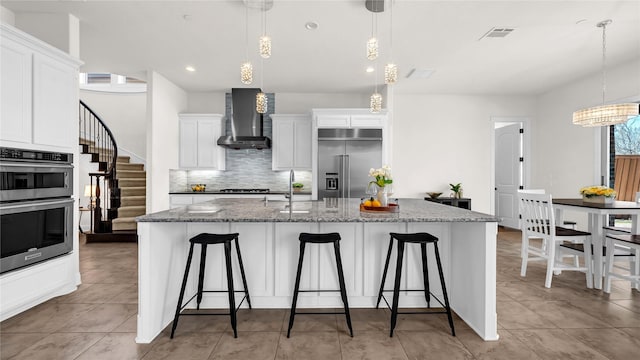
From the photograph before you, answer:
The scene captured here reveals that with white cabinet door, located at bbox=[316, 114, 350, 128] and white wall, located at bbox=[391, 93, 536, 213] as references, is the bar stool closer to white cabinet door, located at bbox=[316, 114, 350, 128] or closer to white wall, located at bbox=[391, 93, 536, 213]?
white cabinet door, located at bbox=[316, 114, 350, 128]

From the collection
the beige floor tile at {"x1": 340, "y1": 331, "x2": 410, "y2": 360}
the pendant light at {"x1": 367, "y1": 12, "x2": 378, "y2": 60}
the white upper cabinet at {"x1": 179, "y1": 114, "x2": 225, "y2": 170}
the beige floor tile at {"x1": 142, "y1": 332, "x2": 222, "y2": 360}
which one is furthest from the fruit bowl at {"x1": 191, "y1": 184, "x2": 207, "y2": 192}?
the beige floor tile at {"x1": 340, "y1": 331, "x2": 410, "y2": 360}

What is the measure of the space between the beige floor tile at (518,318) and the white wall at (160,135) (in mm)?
4941

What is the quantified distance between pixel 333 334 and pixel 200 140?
4736mm

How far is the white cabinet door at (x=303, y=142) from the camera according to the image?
581 cm

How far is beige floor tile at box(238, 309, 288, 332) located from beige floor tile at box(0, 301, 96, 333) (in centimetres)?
140

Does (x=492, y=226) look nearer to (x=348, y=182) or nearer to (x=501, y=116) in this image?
(x=348, y=182)

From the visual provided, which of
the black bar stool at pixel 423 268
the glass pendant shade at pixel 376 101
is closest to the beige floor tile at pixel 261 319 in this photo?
the black bar stool at pixel 423 268

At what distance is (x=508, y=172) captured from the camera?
6.62m

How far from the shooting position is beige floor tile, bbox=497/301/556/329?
7.93 ft

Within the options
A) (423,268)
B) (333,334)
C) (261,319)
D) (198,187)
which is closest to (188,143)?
(198,187)

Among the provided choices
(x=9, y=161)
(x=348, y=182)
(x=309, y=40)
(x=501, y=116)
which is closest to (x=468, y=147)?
(x=501, y=116)

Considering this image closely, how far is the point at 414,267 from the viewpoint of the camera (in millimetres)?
2697

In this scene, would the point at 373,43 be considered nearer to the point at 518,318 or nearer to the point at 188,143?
the point at 518,318

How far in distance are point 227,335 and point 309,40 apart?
326cm
